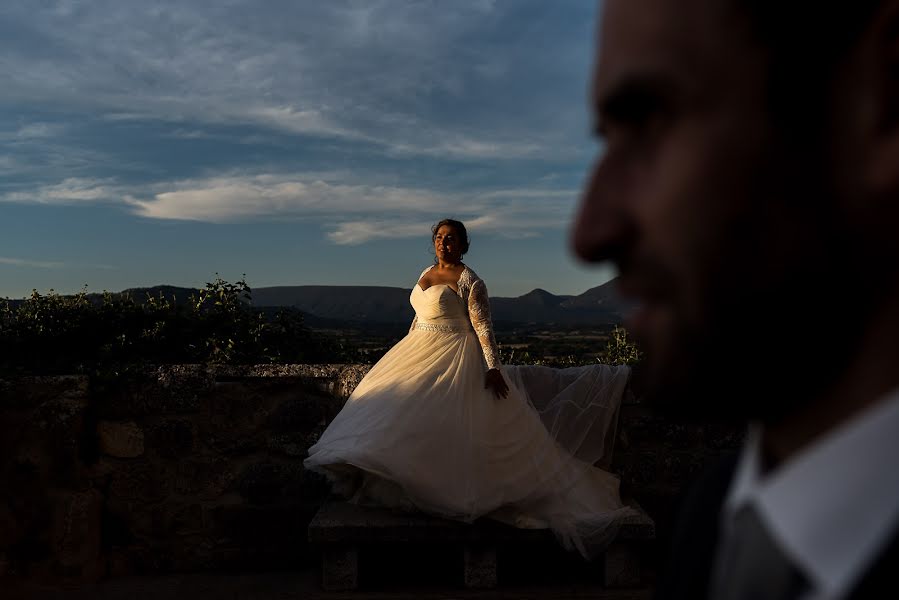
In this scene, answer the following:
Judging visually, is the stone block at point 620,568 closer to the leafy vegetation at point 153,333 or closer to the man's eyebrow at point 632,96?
the leafy vegetation at point 153,333

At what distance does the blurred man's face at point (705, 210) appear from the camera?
476 mm

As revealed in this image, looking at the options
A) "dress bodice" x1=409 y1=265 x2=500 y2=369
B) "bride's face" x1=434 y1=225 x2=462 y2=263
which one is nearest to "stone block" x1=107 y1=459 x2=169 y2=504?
"dress bodice" x1=409 y1=265 x2=500 y2=369

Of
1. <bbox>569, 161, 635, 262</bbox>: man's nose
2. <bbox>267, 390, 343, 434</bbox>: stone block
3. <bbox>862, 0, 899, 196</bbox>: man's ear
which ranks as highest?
<bbox>862, 0, 899, 196</bbox>: man's ear

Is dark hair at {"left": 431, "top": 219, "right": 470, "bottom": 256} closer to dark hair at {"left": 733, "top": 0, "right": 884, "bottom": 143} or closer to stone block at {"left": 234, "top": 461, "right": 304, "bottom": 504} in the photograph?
stone block at {"left": 234, "top": 461, "right": 304, "bottom": 504}

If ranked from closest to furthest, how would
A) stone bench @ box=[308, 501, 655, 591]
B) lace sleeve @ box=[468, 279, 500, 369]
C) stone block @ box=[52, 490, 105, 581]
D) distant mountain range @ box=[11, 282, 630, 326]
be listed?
stone bench @ box=[308, 501, 655, 591] < stone block @ box=[52, 490, 105, 581] < lace sleeve @ box=[468, 279, 500, 369] < distant mountain range @ box=[11, 282, 630, 326]

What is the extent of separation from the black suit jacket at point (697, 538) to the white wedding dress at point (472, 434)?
299cm

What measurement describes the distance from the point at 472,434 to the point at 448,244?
44.8 inches

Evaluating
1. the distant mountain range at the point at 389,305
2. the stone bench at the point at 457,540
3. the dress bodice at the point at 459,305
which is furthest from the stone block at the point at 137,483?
the distant mountain range at the point at 389,305

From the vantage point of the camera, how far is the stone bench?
364 cm

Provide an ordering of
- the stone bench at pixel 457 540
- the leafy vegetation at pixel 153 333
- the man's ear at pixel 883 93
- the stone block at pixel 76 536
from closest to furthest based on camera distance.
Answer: the man's ear at pixel 883 93, the stone bench at pixel 457 540, the stone block at pixel 76 536, the leafy vegetation at pixel 153 333

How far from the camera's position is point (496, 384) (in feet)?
13.5

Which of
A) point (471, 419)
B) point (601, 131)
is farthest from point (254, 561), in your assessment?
point (601, 131)

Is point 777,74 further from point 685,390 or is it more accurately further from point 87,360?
point 87,360

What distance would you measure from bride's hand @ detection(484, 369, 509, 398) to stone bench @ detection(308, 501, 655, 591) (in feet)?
2.22
